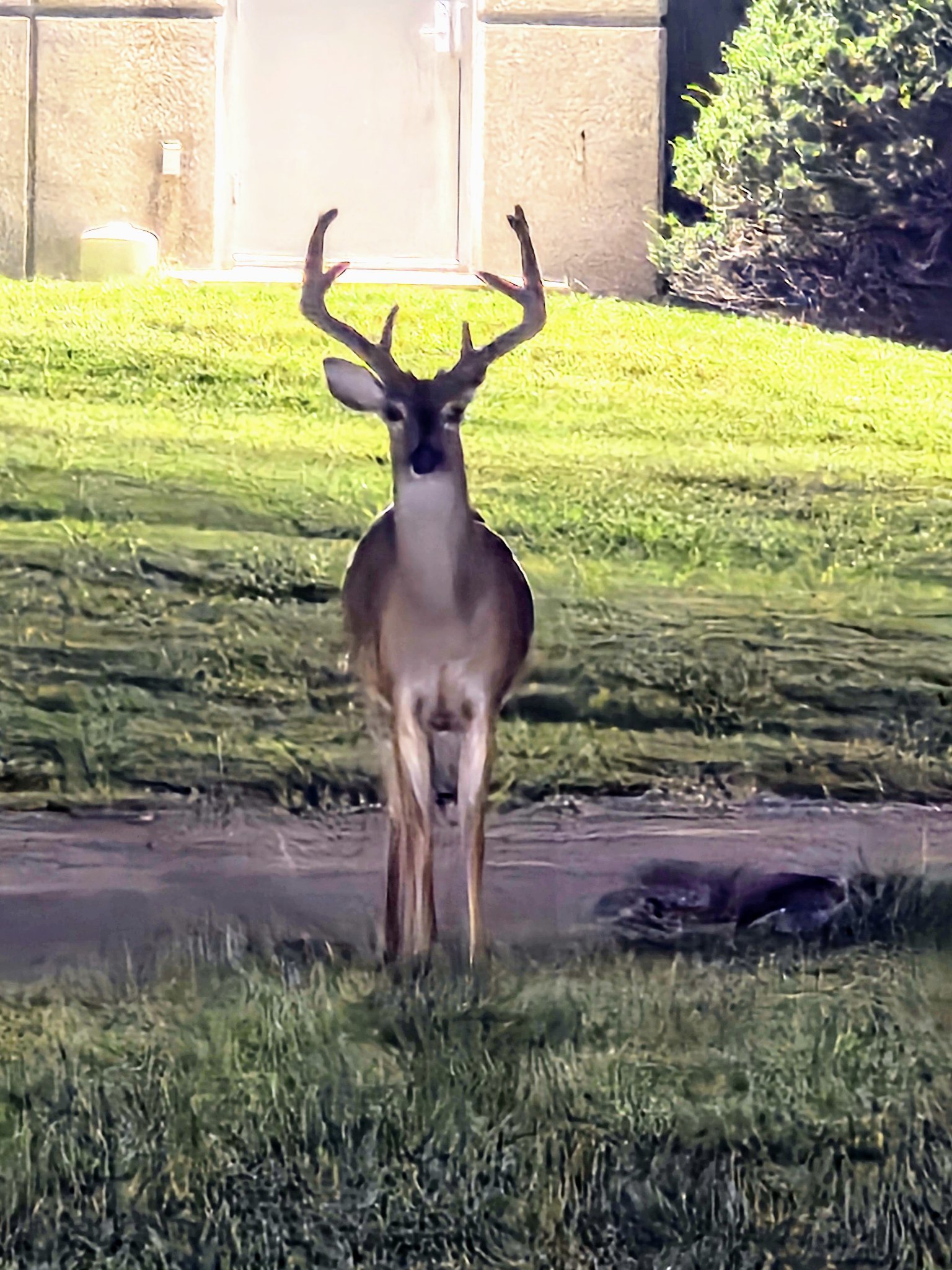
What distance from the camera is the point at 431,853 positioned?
371 centimetres

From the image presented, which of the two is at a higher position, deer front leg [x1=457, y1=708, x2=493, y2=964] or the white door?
the white door

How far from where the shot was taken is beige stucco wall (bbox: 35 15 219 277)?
463 centimetres

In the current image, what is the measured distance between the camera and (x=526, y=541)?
212 inches

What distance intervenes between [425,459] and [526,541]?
2.01 metres

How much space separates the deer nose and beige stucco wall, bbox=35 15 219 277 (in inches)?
56.7

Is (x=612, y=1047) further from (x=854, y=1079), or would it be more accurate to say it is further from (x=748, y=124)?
(x=748, y=124)

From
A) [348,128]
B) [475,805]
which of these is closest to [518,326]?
[475,805]

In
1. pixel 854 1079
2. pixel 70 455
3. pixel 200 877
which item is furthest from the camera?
pixel 70 455

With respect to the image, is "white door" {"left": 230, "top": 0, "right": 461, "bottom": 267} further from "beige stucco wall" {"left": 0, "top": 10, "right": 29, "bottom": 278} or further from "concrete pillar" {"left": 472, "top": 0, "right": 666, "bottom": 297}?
"beige stucco wall" {"left": 0, "top": 10, "right": 29, "bottom": 278}

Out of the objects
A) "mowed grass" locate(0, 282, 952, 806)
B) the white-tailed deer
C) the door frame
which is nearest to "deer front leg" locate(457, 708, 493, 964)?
the white-tailed deer

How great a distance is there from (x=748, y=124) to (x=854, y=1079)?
9.16 ft

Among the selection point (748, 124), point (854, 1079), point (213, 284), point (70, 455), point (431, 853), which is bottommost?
point (854, 1079)

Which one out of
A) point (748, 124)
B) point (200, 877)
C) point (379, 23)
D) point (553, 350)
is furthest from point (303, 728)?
point (748, 124)

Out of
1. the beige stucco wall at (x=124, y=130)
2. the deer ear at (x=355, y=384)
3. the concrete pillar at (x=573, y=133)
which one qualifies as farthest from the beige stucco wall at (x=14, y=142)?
the deer ear at (x=355, y=384)
